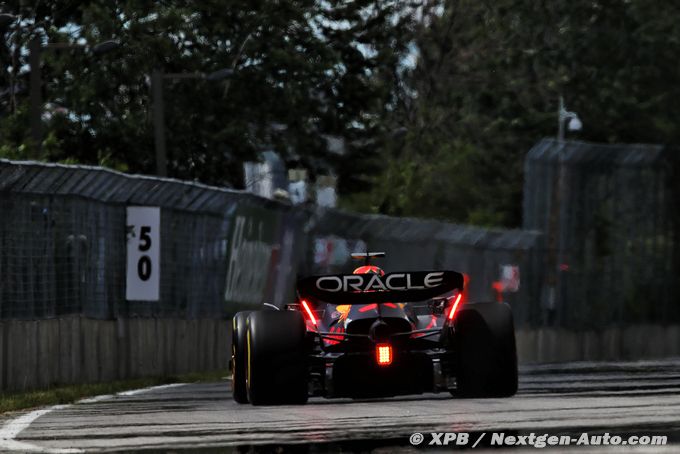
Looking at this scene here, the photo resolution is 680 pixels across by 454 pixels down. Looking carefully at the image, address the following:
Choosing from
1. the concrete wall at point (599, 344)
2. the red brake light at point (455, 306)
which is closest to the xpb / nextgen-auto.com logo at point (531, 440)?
the red brake light at point (455, 306)

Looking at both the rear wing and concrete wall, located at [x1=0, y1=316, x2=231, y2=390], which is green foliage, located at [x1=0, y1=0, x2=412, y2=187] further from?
the rear wing

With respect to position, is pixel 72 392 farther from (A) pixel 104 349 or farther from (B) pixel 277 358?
(B) pixel 277 358

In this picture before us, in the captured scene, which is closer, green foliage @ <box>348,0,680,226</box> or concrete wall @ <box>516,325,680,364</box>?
concrete wall @ <box>516,325,680,364</box>

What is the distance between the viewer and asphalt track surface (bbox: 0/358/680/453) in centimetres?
1309

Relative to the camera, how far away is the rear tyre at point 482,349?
16.6 meters

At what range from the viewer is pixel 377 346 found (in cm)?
1648

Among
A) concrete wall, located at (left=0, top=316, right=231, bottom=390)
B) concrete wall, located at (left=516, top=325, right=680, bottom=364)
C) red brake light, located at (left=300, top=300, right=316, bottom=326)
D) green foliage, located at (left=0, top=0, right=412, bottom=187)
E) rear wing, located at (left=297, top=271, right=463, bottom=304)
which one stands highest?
green foliage, located at (left=0, top=0, right=412, bottom=187)

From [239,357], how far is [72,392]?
17.9 ft

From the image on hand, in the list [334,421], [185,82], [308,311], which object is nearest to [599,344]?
[185,82]

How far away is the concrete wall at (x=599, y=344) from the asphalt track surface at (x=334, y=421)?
2249 centimetres

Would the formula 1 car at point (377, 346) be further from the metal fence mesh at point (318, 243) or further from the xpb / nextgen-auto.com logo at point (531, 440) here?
the metal fence mesh at point (318, 243)

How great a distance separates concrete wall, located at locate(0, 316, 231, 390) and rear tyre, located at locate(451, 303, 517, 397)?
272 inches

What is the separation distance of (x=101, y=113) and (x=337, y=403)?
92.2 feet

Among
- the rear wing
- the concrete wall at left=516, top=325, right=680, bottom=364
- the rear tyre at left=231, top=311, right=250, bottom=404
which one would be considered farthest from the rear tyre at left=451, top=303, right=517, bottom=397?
the concrete wall at left=516, top=325, right=680, bottom=364
